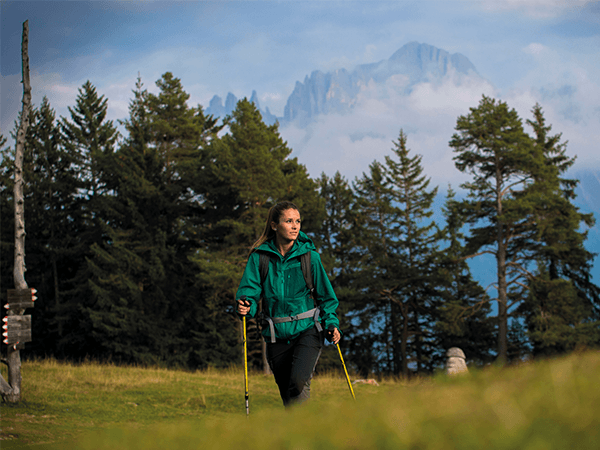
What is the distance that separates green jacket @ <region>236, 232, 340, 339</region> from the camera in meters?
4.08

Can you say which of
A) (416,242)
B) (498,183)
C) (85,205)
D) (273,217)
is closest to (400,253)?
(416,242)

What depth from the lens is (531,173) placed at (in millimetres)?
23344

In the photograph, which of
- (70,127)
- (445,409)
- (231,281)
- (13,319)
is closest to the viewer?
(445,409)

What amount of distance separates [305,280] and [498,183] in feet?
Answer: 73.3

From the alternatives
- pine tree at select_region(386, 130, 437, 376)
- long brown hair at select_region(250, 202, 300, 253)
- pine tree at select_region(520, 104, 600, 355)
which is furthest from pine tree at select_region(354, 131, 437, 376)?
long brown hair at select_region(250, 202, 300, 253)

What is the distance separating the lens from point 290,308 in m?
4.08

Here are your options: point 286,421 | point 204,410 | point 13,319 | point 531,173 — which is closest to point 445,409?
point 286,421

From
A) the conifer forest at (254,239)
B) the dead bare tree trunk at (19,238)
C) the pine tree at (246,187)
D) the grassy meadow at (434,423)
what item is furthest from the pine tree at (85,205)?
the grassy meadow at (434,423)

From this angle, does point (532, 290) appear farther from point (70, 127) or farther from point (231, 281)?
point (70, 127)

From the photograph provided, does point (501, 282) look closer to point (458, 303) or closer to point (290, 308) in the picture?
point (458, 303)

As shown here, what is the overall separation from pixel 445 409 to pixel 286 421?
609 mm

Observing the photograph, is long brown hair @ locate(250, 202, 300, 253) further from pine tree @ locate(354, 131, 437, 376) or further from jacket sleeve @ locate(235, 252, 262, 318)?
pine tree @ locate(354, 131, 437, 376)

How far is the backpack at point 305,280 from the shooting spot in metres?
4.05

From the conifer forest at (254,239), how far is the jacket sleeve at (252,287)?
16.8 meters
